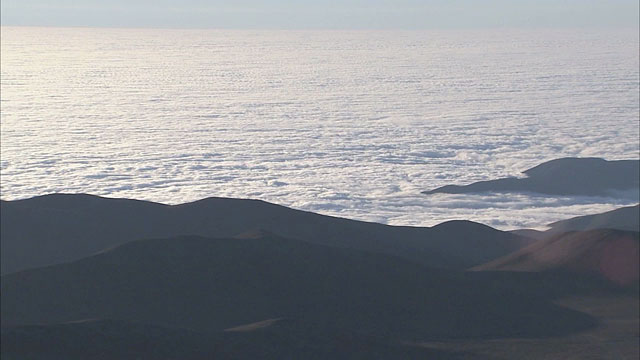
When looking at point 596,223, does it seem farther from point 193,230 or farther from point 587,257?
point 193,230

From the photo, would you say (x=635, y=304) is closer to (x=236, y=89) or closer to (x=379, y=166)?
(x=379, y=166)

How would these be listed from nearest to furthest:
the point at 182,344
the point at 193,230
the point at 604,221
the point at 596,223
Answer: the point at 182,344 → the point at 193,230 → the point at 604,221 → the point at 596,223

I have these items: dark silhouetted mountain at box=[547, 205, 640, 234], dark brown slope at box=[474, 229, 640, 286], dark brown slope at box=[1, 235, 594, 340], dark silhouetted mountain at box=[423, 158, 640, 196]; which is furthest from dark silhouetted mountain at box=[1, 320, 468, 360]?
dark silhouetted mountain at box=[423, 158, 640, 196]

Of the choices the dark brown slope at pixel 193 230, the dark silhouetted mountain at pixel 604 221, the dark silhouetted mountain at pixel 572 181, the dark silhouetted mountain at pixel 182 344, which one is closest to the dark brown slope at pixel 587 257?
the dark brown slope at pixel 193 230

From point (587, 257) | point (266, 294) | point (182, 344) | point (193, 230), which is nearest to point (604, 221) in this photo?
point (587, 257)

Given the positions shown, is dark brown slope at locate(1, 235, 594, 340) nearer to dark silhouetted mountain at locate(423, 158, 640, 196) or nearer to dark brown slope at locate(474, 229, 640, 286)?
dark brown slope at locate(474, 229, 640, 286)

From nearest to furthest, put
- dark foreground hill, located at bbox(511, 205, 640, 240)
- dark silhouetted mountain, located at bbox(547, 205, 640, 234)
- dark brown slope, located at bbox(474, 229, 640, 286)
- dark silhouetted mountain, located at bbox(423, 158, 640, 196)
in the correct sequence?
dark brown slope, located at bbox(474, 229, 640, 286), dark foreground hill, located at bbox(511, 205, 640, 240), dark silhouetted mountain, located at bbox(547, 205, 640, 234), dark silhouetted mountain, located at bbox(423, 158, 640, 196)

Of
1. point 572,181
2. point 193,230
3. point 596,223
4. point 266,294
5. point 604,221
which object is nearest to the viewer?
point 266,294

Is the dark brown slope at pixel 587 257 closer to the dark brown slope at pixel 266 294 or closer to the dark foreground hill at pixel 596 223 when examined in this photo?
the dark brown slope at pixel 266 294
